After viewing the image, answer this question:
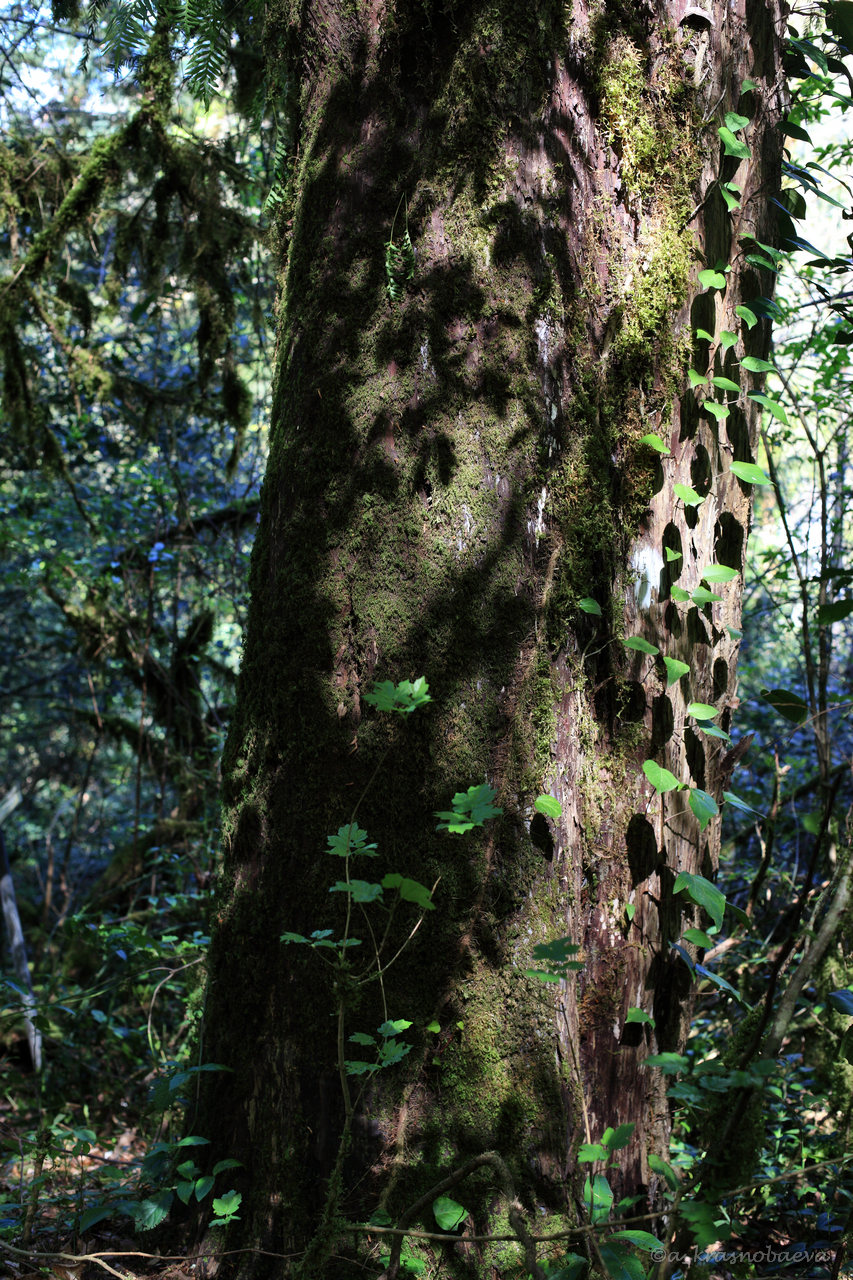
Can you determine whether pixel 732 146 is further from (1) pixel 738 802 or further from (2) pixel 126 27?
(2) pixel 126 27

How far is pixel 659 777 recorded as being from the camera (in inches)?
68.4

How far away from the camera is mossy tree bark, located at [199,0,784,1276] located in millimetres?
1602

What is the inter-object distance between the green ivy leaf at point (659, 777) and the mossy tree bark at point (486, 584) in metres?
0.07

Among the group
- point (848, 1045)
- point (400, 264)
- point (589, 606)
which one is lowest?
point (848, 1045)

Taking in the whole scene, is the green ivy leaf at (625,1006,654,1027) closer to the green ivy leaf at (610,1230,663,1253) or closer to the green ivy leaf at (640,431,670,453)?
the green ivy leaf at (610,1230,663,1253)

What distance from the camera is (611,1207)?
60.7 inches

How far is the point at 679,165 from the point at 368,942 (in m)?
1.89

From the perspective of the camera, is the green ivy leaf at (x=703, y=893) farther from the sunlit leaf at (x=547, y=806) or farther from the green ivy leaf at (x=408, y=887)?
the green ivy leaf at (x=408, y=887)

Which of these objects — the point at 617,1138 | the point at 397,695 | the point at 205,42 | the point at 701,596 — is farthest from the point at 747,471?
the point at 205,42

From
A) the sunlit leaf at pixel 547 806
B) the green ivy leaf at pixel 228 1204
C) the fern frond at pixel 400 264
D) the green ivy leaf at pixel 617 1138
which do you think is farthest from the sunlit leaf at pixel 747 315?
the green ivy leaf at pixel 228 1204

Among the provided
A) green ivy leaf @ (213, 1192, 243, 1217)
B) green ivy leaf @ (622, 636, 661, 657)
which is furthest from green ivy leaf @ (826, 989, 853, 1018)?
green ivy leaf @ (213, 1192, 243, 1217)

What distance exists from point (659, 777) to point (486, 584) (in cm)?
55

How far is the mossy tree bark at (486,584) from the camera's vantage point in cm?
160

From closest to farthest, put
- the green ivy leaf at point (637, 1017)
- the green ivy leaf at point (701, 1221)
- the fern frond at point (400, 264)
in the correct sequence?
the green ivy leaf at point (701, 1221)
the green ivy leaf at point (637, 1017)
the fern frond at point (400, 264)
